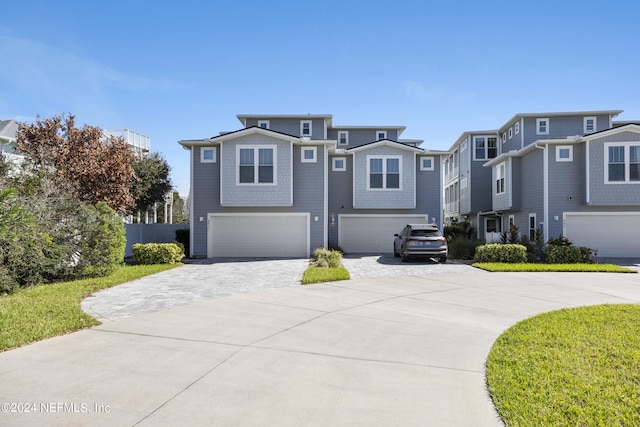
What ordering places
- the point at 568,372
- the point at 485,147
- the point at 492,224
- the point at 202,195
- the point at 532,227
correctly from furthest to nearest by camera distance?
the point at 485,147 < the point at 492,224 < the point at 532,227 < the point at 202,195 < the point at 568,372

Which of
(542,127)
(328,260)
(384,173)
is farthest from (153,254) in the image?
(542,127)

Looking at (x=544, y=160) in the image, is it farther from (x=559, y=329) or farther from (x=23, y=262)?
(x=23, y=262)

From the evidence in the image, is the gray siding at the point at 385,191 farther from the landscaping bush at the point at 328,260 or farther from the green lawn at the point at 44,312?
the green lawn at the point at 44,312

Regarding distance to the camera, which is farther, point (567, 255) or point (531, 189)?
point (531, 189)

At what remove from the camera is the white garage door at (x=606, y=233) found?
18.6 m

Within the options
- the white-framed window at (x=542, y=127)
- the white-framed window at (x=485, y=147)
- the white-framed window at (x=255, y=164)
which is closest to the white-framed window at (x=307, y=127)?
the white-framed window at (x=255, y=164)

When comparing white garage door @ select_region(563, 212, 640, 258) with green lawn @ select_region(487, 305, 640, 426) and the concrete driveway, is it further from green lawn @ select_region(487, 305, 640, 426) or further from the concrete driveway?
green lawn @ select_region(487, 305, 640, 426)

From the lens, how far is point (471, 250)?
1880 cm

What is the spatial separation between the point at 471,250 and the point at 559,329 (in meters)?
12.9

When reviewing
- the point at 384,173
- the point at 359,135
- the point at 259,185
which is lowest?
the point at 259,185

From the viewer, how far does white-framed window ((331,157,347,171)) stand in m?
21.5

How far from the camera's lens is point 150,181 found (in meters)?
23.5

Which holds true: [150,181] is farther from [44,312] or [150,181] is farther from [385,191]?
[44,312]

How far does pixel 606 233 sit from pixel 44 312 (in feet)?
73.2
